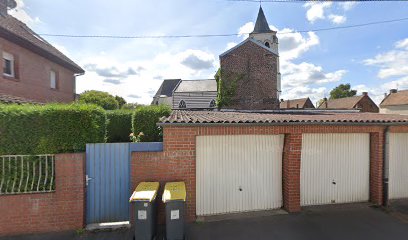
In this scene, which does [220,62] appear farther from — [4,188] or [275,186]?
[4,188]

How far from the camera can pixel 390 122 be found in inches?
247

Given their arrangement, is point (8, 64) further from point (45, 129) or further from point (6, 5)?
point (45, 129)

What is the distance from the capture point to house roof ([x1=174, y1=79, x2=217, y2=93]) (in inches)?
1278

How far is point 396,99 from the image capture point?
39.2 metres

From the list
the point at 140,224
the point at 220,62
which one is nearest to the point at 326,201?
the point at 140,224

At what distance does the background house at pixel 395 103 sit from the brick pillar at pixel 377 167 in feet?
134

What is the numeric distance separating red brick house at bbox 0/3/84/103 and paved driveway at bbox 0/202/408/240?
7.35 m

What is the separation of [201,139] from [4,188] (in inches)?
175

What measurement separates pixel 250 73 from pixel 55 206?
61.0 feet

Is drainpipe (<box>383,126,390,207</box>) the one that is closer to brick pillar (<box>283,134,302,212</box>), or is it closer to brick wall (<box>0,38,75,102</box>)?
brick pillar (<box>283,134,302,212</box>)

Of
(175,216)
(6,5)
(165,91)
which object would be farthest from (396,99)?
(6,5)

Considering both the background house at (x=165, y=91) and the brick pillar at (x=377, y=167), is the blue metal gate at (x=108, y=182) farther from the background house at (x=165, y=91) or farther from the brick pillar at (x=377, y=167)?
the background house at (x=165, y=91)

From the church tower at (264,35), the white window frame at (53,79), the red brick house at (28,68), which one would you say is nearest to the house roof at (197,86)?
the church tower at (264,35)

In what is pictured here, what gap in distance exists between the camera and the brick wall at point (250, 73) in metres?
20.7
